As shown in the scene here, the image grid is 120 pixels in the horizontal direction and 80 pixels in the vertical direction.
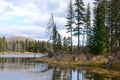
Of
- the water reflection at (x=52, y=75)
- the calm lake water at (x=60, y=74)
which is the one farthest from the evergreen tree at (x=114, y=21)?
the water reflection at (x=52, y=75)

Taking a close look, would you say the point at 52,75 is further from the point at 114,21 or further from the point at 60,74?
the point at 114,21

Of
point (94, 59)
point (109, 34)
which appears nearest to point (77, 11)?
point (109, 34)

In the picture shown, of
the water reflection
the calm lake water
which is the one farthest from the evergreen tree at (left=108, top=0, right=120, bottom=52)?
the water reflection

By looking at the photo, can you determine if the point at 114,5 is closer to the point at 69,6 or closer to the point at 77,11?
the point at 77,11

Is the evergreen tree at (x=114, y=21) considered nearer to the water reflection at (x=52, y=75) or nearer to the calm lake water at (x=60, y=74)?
the calm lake water at (x=60, y=74)

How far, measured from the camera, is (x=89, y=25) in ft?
304

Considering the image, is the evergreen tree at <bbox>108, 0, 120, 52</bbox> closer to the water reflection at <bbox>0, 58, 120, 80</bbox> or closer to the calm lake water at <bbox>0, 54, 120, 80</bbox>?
the calm lake water at <bbox>0, 54, 120, 80</bbox>

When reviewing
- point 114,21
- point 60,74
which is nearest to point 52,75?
point 60,74

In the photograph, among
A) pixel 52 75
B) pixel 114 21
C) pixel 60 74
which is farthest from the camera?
pixel 114 21

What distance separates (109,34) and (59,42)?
4460cm

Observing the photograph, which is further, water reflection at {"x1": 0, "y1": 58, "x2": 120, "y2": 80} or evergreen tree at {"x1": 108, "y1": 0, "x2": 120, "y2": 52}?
evergreen tree at {"x1": 108, "y1": 0, "x2": 120, "y2": 52}

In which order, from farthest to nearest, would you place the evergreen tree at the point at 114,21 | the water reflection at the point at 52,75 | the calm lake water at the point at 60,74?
the evergreen tree at the point at 114,21
the calm lake water at the point at 60,74
the water reflection at the point at 52,75

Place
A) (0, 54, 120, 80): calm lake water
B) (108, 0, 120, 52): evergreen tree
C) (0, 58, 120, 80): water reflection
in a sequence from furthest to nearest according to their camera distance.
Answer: (108, 0, 120, 52): evergreen tree → (0, 54, 120, 80): calm lake water → (0, 58, 120, 80): water reflection

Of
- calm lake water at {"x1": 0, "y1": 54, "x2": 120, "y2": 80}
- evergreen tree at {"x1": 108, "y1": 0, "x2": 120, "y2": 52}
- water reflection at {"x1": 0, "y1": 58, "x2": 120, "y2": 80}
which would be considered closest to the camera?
water reflection at {"x1": 0, "y1": 58, "x2": 120, "y2": 80}
